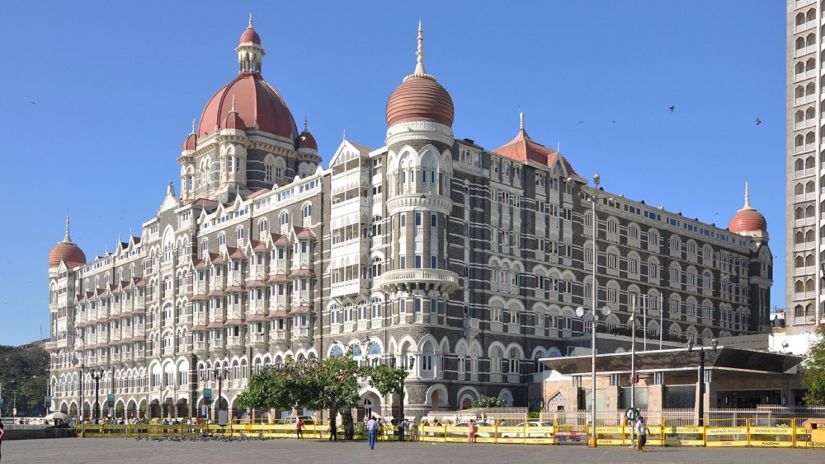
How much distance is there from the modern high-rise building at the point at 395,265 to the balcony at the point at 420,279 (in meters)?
0.18

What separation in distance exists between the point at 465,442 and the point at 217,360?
161 feet

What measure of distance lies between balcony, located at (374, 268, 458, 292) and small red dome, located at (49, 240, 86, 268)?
70.1 metres

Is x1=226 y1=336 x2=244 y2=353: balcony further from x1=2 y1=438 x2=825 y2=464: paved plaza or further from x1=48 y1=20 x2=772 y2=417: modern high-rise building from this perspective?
x1=2 y1=438 x2=825 y2=464: paved plaza

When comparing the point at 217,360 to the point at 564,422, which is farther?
the point at 217,360

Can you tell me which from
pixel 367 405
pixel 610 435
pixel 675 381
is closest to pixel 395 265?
pixel 367 405

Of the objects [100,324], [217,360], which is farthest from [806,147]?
[100,324]

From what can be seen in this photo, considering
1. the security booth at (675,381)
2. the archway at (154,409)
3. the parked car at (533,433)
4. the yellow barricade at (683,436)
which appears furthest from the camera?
the archway at (154,409)

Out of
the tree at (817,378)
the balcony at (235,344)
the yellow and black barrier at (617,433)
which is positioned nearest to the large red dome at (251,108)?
the balcony at (235,344)

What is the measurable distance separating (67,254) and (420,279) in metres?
74.1

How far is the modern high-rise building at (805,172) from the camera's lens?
86.9 metres

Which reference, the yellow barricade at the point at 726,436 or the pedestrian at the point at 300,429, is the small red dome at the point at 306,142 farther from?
the yellow barricade at the point at 726,436

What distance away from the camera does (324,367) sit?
70500 mm

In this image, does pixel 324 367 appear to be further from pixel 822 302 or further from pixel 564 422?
pixel 822 302

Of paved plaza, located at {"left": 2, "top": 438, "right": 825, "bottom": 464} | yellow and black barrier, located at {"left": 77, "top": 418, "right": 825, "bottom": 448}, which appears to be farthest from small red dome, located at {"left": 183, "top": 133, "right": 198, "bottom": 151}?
paved plaza, located at {"left": 2, "top": 438, "right": 825, "bottom": 464}
